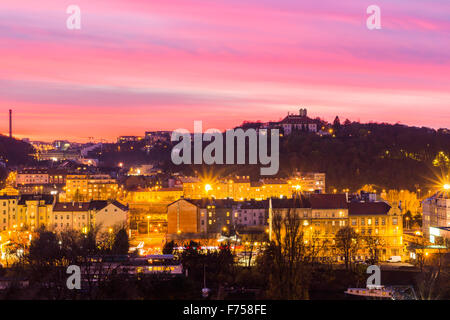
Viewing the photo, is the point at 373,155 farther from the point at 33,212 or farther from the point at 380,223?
the point at 33,212

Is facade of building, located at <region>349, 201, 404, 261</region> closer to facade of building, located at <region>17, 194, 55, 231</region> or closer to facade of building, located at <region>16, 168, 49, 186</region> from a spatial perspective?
facade of building, located at <region>17, 194, 55, 231</region>

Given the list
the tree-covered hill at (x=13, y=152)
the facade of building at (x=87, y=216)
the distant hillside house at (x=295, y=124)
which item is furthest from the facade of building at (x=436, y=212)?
the tree-covered hill at (x=13, y=152)

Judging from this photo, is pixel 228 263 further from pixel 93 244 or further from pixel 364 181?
pixel 364 181

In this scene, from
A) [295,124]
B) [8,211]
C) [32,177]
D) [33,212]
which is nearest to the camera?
[33,212]

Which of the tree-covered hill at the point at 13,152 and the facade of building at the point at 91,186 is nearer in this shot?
the facade of building at the point at 91,186

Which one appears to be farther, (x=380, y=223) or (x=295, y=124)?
(x=295, y=124)

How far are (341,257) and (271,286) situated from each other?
6.52 m

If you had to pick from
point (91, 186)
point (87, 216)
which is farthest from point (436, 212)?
point (91, 186)

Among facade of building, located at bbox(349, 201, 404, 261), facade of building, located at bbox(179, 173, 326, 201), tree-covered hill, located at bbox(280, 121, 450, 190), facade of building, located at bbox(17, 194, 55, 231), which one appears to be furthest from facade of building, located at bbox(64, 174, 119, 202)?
facade of building, located at bbox(349, 201, 404, 261)

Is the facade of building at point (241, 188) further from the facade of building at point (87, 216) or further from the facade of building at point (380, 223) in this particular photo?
the facade of building at point (380, 223)

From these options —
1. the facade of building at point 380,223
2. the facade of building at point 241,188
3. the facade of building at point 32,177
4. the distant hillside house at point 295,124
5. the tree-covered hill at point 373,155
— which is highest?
the distant hillside house at point 295,124

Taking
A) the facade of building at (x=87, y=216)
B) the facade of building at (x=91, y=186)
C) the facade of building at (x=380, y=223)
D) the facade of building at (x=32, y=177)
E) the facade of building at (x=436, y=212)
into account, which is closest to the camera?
the facade of building at (x=380, y=223)

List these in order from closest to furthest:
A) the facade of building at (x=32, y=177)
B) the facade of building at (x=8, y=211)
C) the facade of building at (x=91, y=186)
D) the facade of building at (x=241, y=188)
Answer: the facade of building at (x=8, y=211)
the facade of building at (x=241, y=188)
the facade of building at (x=91, y=186)
the facade of building at (x=32, y=177)

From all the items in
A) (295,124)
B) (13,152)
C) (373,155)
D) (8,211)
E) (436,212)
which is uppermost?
(295,124)
